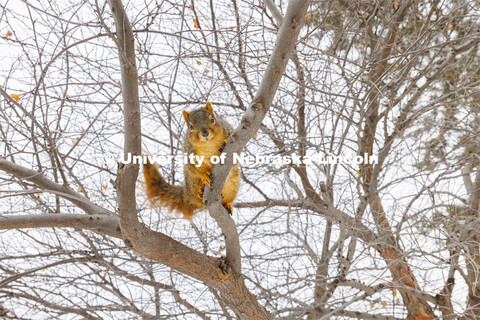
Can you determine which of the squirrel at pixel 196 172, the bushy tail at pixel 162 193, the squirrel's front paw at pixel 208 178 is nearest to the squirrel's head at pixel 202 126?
the squirrel at pixel 196 172

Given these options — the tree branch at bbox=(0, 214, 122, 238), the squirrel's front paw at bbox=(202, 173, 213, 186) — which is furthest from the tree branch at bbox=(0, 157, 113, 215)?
the squirrel's front paw at bbox=(202, 173, 213, 186)

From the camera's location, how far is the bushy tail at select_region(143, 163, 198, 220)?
133 inches

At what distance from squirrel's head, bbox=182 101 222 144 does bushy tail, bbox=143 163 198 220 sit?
0.57 meters

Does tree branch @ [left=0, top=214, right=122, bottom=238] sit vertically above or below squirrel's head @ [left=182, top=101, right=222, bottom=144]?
below

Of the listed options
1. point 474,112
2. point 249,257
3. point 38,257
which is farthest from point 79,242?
point 474,112

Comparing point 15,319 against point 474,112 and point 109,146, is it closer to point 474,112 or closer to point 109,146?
point 109,146

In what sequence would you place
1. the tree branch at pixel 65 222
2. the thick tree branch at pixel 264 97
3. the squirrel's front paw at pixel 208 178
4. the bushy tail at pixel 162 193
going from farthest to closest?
the bushy tail at pixel 162 193 → the tree branch at pixel 65 222 → the squirrel's front paw at pixel 208 178 → the thick tree branch at pixel 264 97

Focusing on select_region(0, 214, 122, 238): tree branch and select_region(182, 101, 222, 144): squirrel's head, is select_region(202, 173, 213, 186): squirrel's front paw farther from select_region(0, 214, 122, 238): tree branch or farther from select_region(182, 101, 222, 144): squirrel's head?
select_region(0, 214, 122, 238): tree branch

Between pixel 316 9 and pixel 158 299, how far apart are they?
3006 mm

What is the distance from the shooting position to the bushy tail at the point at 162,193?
3377 mm

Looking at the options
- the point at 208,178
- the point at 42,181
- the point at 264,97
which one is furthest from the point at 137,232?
the point at 264,97

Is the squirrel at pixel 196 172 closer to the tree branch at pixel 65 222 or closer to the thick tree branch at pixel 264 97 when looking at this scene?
the thick tree branch at pixel 264 97

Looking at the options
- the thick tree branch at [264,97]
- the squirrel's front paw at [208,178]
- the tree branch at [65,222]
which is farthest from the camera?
the tree branch at [65,222]

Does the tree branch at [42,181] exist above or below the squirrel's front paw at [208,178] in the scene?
above
